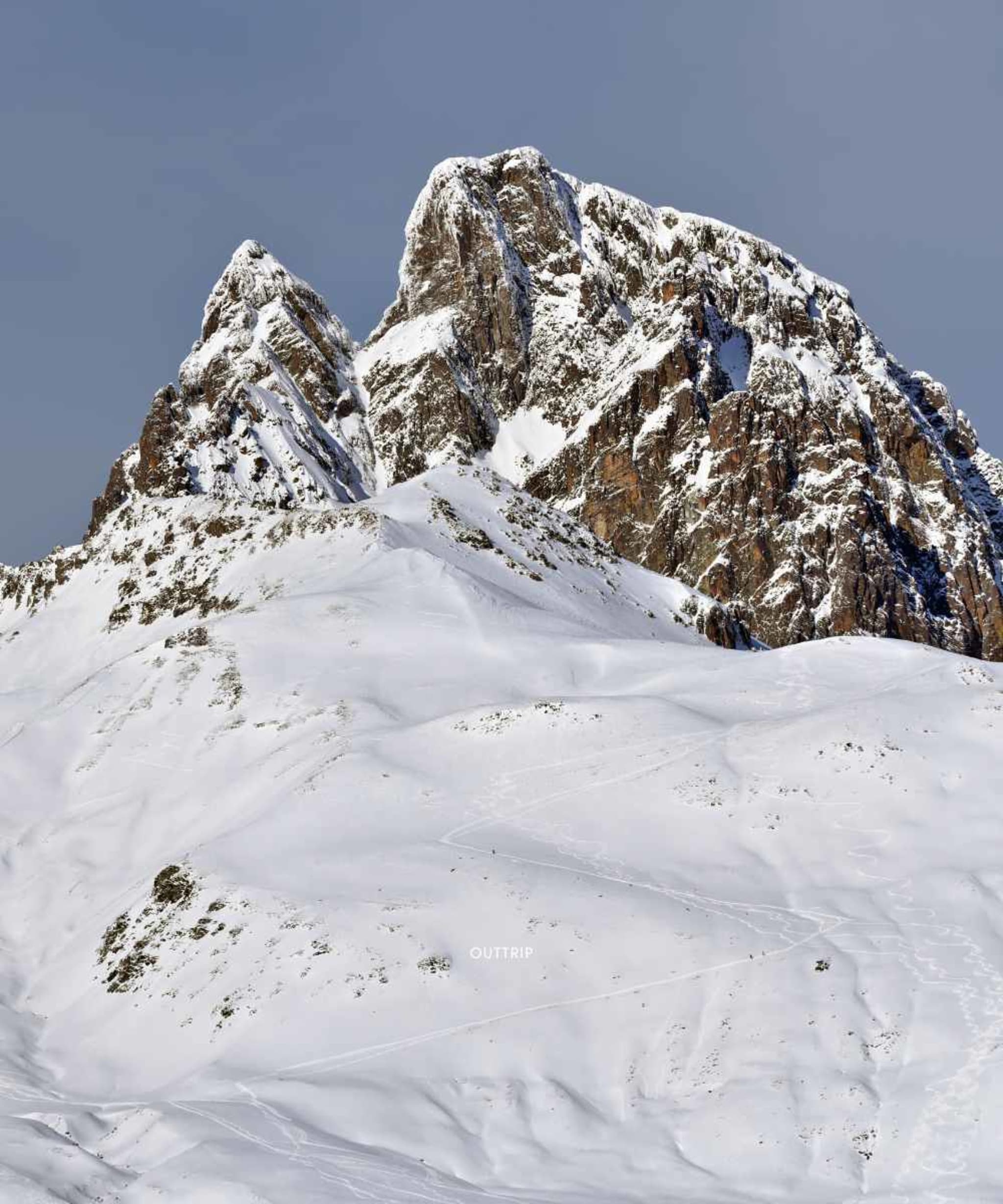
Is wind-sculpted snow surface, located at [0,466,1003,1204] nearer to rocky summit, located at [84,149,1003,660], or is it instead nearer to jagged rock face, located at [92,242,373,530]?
jagged rock face, located at [92,242,373,530]

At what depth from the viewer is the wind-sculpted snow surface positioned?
22.0 m

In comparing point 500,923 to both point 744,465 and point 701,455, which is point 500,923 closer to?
point 744,465

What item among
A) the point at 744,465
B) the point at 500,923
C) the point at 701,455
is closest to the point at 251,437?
the point at 701,455

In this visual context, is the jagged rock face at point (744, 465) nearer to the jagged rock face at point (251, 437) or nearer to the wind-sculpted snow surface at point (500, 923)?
the jagged rock face at point (251, 437)

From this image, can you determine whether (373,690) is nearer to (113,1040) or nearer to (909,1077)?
(113,1040)

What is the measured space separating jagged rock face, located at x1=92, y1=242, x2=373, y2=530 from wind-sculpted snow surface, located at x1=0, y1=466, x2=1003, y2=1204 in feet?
179

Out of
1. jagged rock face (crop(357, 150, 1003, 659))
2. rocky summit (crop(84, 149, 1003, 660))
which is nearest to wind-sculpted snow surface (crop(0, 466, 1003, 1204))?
rocky summit (crop(84, 149, 1003, 660))

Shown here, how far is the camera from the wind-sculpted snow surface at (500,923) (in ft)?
72.3

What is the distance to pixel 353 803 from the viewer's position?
39.1 meters

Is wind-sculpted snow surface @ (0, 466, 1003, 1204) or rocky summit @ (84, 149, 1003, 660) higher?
rocky summit @ (84, 149, 1003, 660)

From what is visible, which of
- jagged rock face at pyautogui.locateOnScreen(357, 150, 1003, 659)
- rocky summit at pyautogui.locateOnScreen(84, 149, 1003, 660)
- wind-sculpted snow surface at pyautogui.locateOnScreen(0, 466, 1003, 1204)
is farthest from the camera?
jagged rock face at pyautogui.locateOnScreen(357, 150, 1003, 659)

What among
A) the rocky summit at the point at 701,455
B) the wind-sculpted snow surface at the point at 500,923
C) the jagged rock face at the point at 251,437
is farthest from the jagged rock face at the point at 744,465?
the wind-sculpted snow surface at the point at 500,923

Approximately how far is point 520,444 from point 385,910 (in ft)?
556

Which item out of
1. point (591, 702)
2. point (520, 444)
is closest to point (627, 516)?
point (520, 444)
